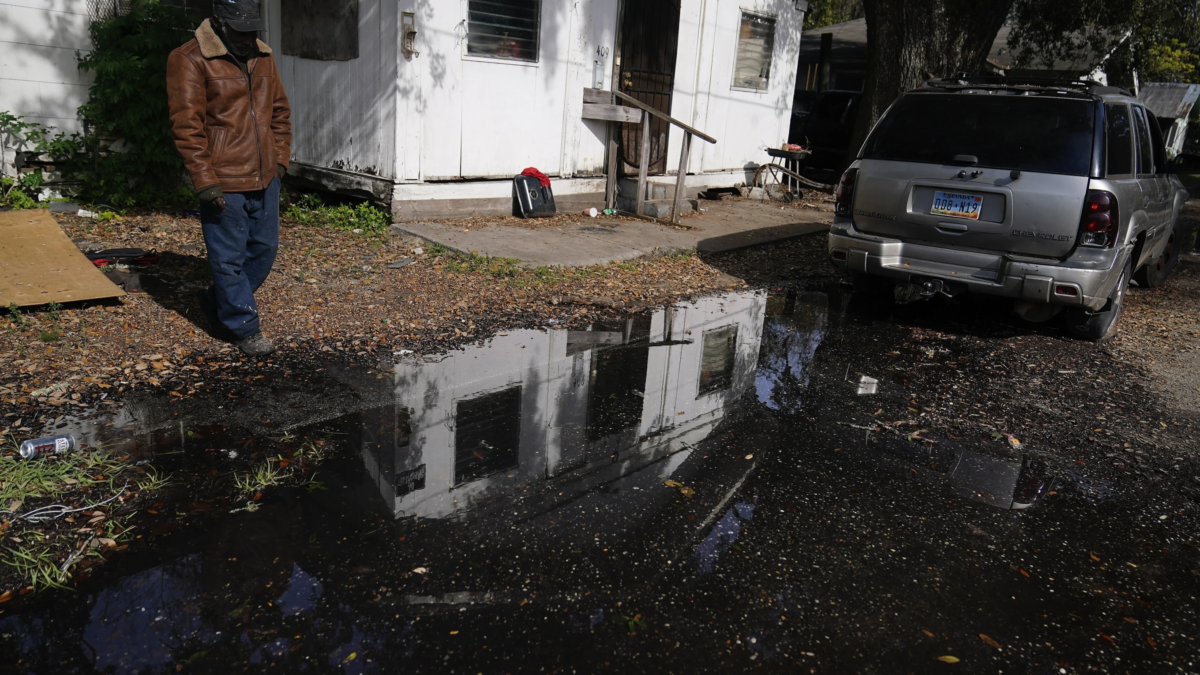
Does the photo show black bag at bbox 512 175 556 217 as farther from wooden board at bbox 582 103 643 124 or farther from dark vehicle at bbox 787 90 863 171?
dark vehicle at bbox 787 90 863 171

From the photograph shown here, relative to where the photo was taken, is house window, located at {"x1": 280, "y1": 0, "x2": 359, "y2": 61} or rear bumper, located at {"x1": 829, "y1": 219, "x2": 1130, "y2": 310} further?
house window, located at {"x1": 280, "y1": 0, "x2": 359, "y2": 61}

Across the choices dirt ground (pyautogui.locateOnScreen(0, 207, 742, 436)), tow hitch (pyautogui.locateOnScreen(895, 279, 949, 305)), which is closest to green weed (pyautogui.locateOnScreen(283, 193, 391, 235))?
dirt ground (pyautogui.locateOnScreen(0, 207, 742, 436))

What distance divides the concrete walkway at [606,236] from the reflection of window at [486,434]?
328 cm

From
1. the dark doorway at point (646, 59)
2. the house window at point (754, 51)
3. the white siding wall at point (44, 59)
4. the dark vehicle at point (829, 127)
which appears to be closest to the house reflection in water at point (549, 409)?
the dark doorway at point (646, 59)

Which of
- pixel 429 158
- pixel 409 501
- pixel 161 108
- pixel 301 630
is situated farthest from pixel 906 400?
pixel 161 108

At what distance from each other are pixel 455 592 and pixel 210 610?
818 millimetres

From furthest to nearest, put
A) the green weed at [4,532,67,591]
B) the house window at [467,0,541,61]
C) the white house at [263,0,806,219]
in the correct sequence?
the house window at [467,0,541,61] → the white house at [263,0,806,219] → the green weed at [4,532,67,591]

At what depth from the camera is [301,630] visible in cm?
278

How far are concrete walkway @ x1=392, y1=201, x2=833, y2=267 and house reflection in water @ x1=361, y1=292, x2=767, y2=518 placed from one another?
2.00 metres

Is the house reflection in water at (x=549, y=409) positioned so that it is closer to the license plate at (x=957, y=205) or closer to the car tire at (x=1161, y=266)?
the license plate at (x=957, y=205)

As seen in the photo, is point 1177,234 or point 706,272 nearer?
point 706,272

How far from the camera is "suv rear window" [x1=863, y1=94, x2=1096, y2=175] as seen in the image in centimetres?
600

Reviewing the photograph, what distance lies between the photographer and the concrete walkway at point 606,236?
27.4 ft

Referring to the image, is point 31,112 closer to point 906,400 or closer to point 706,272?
point 706,272
